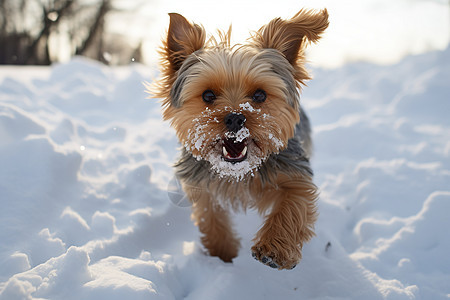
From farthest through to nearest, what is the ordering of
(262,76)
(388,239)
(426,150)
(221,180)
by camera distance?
(426,150) → (388,239) → (221,180) → (262,76)

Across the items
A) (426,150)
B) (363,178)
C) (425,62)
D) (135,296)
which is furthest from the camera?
(425,62)

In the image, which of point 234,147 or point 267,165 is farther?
point 267,165

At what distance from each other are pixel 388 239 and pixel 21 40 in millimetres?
22609

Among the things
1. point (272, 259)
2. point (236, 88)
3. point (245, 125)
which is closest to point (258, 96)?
point (236, 88)

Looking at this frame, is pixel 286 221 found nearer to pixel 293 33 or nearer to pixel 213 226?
pixel 213 226

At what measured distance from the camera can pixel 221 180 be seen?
285cm

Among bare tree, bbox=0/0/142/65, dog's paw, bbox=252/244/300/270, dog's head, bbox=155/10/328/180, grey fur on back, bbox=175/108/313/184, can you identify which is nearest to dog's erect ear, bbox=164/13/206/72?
dog's head, bbox=155/10/328/180

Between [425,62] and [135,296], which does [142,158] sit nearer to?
[135,296]

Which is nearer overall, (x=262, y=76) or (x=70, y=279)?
(x=70, y=279)

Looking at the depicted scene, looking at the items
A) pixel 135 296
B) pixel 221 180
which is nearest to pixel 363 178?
pixel 221 180

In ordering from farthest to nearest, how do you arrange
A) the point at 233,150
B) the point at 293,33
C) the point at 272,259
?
1. the point at 293,33
2. the point at 233,150
3. the point at 272,259

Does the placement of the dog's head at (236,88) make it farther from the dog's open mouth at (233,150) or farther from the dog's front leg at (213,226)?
the dog's front leg at (213,226)

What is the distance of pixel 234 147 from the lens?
8.17 feet

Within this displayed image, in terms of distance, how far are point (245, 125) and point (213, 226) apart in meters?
1.18
